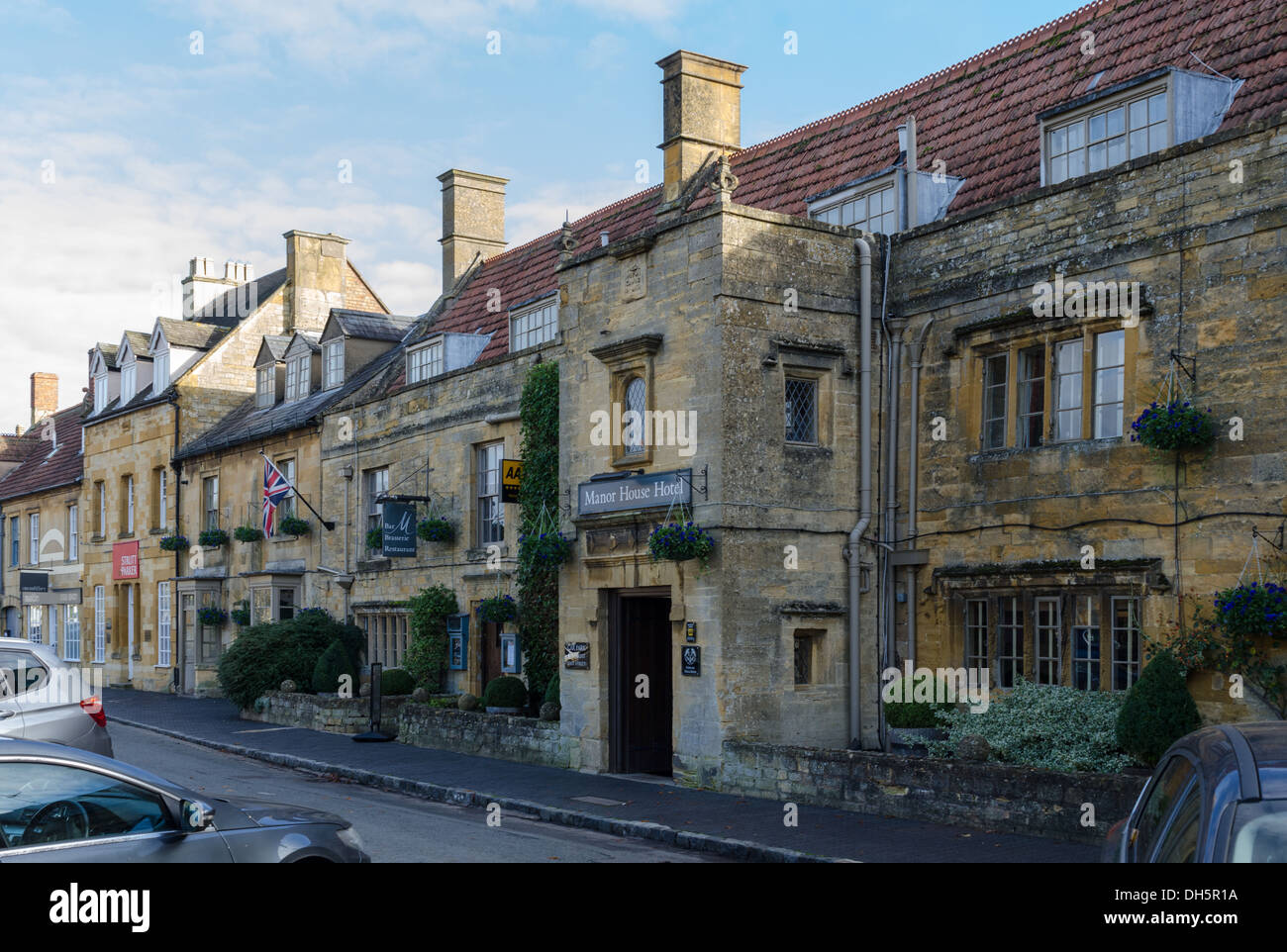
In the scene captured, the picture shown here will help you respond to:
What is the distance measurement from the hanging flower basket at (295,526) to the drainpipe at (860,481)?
16.5 m

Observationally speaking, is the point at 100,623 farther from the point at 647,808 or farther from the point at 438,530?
the point at 647,808

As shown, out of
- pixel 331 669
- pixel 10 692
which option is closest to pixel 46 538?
pixel 331 669

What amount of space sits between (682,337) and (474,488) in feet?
30.0

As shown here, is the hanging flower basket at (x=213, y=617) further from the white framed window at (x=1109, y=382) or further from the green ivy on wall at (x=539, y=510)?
the white framed window at (x=1109, y=382)

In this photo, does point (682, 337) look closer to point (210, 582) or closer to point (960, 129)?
point (960, 129)

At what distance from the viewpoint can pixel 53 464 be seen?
46.3 metres

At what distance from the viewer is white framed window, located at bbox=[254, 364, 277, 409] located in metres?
35.6

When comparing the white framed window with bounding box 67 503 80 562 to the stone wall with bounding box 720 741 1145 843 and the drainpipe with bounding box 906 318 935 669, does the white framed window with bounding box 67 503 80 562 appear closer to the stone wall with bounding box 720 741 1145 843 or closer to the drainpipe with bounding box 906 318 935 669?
the stone wall with bounding box 720 741 1145 843

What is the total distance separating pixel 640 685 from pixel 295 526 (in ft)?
46.7

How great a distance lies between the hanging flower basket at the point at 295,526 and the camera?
30094 millimetres

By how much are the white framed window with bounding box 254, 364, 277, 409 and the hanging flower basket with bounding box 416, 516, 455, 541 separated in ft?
38.6

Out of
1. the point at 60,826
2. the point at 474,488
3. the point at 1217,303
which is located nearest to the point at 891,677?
the point at 1217,303

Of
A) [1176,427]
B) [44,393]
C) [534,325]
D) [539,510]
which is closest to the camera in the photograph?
[1176,427]
